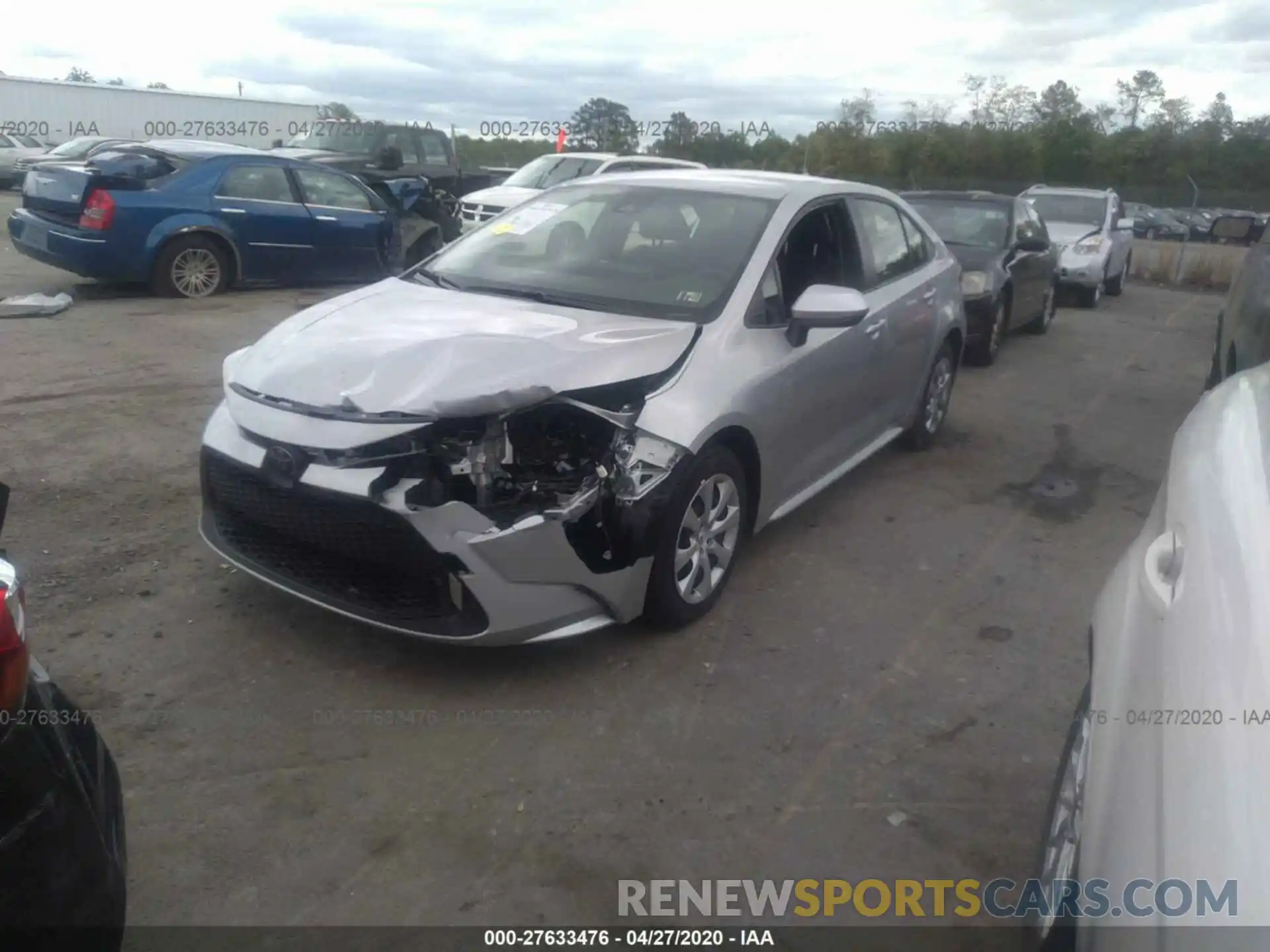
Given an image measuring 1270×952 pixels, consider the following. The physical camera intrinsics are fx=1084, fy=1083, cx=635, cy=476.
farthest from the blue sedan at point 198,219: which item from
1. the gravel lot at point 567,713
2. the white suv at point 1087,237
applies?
the white suv at point 1087,237

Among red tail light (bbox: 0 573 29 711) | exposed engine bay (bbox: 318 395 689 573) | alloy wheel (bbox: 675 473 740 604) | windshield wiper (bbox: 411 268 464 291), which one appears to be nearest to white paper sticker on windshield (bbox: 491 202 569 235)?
windshield wiper (bbox: 411 268 464 291)

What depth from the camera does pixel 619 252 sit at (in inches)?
189

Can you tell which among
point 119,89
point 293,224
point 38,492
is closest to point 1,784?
point 38,492

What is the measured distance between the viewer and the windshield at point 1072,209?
14805 millimetres

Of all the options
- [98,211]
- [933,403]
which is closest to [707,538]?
[933,403]

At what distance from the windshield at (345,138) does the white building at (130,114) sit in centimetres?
1526

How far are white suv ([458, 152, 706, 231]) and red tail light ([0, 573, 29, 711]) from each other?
12009 millimetres

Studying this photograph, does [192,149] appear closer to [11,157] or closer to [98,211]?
[98,211]

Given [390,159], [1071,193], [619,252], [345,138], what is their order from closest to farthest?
[619,252], [390,159], [1071,193], [345,138]

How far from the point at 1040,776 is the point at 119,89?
34083mm

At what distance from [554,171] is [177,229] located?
594 cm

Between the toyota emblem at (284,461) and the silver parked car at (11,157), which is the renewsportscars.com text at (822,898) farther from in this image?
the silver parked car at (11,157)

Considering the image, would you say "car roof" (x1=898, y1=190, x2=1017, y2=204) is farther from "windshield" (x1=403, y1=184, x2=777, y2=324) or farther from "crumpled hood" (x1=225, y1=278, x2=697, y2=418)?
"crumpled hood" (x1=225, y1=278, x2=697, y2=418)

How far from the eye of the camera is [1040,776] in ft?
11.0
